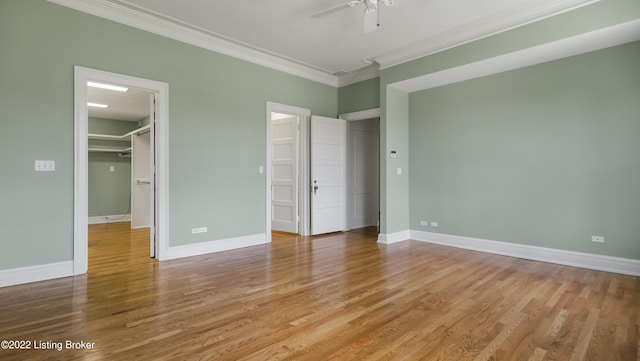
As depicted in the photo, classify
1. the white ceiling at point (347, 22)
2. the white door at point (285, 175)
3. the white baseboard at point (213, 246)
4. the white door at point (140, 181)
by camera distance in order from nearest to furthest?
the white ceiling at point (347, 22) → the white baseboard at point (213, 246) → the white door at point (285, 175) → the white door at point (140, 181)

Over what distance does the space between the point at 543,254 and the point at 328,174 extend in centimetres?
368

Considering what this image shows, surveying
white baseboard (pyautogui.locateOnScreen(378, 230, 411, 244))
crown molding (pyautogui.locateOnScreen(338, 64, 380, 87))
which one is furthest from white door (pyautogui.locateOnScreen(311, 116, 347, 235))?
white baseboard (pyautogui.locateOnScreen(378, 230, 411, 244))

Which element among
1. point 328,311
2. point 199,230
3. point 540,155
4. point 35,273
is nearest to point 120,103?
point 199,230

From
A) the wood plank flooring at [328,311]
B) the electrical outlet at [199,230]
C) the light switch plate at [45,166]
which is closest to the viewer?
the wood plank flooring at [328,311]

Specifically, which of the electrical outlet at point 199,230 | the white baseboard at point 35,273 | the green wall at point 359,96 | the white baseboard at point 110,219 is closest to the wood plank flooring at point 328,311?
the white baseboard at point 35,273

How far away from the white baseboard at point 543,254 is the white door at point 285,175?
2.50 m

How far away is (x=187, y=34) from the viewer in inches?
178

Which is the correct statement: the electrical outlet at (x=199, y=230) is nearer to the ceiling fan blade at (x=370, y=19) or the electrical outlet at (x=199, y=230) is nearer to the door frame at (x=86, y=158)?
the door frame at (x=86, y=158)

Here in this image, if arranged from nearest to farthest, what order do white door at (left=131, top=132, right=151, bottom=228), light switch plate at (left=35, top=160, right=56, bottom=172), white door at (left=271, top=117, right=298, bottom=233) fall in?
light switch plate at (left=35, top=160, right=56, bottom=172) → white door at (left=271, top=117, right=298, bottom=233) → white door at (left=131, top=132, right=151, bottom=228)

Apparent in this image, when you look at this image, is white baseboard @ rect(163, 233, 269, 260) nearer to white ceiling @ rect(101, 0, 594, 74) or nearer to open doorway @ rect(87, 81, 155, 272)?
open doorway @ rect(87, 81, 155, 272)

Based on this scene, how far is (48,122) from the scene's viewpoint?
139 inches

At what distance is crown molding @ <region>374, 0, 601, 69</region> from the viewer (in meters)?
3.67

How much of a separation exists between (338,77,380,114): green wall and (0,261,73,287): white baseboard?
5.14m

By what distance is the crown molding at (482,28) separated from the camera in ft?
12.1
